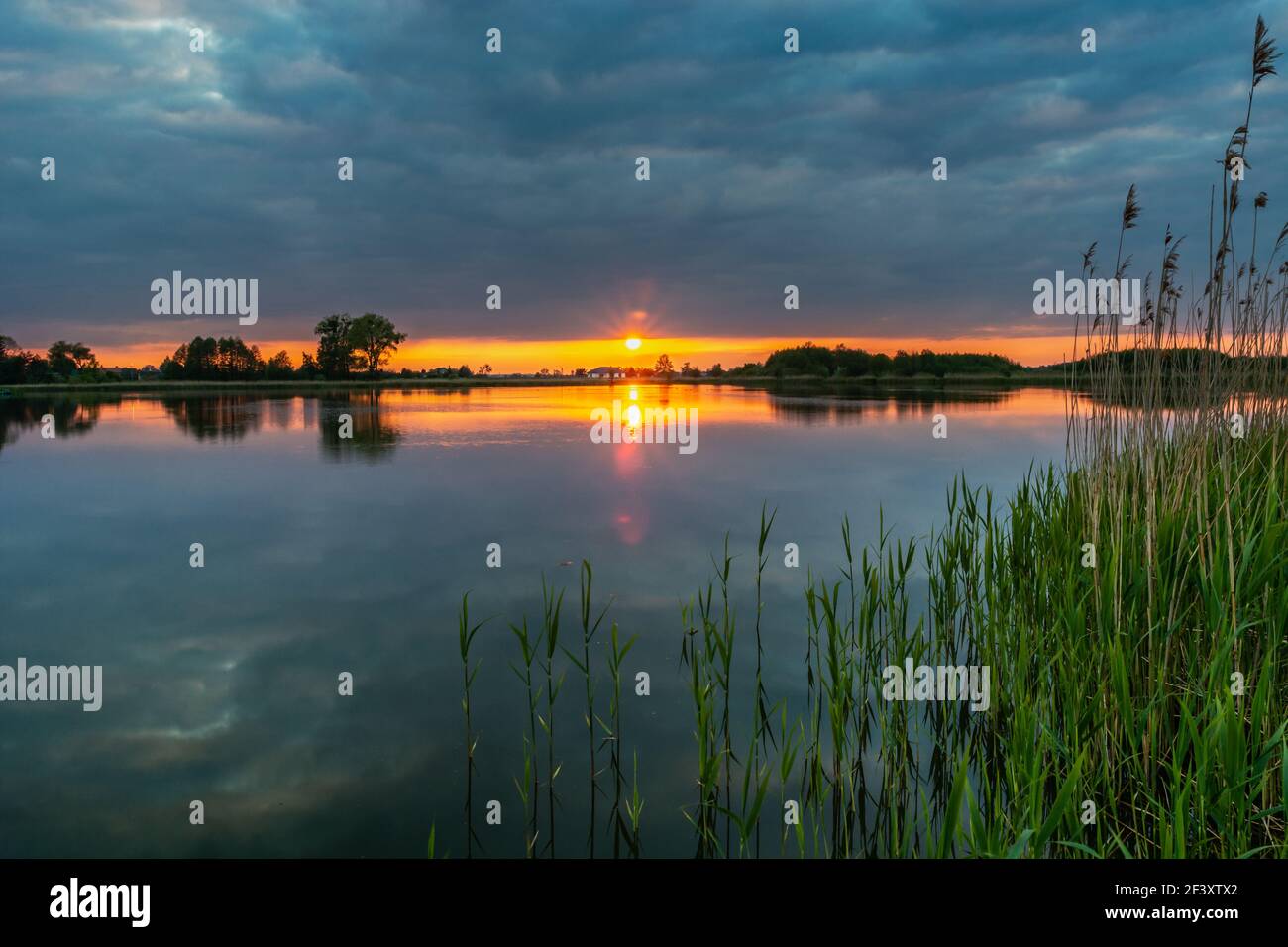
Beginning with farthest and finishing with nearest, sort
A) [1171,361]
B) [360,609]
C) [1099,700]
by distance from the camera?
[360,609], [1171,361], [1099,700]

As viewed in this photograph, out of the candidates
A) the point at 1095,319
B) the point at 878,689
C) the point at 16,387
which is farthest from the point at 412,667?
the point at 16,387

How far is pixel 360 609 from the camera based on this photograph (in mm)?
10242

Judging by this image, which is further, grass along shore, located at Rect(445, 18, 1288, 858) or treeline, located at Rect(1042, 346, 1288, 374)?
treeline, located at Rect(1042, 346, 1288, 374)

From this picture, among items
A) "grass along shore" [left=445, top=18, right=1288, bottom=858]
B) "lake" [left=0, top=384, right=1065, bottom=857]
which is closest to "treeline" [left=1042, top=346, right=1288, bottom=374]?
"grass along shore" [left=445, top=18, right=1288, bottom=858]

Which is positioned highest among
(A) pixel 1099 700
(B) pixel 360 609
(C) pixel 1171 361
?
(C) pixel 1171 361

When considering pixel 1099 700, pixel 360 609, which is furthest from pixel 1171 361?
pixel 360 609

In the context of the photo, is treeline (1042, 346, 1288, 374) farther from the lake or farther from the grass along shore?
the lake

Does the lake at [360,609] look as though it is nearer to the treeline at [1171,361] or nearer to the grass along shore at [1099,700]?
the grass along shore at [1099,700]

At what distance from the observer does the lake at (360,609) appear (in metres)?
5.77

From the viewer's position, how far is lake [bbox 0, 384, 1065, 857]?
5.77m

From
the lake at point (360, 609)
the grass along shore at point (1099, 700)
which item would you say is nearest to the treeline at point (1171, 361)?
the grass along shore at point (1099, 700)

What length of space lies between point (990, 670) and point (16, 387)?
9592cm

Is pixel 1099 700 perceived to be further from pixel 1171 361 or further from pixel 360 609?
pixel 360 609
